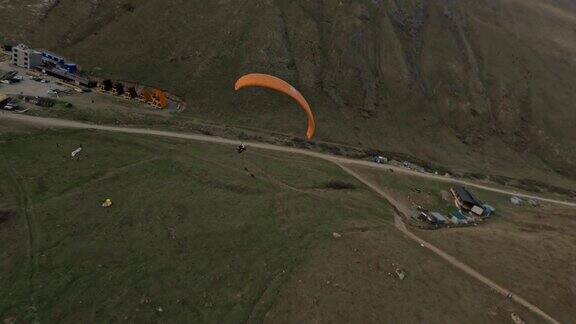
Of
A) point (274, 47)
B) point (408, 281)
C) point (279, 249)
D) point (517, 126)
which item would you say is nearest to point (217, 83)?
point (274, 47)

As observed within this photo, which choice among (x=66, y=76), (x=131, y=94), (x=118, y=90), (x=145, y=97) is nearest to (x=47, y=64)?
(x=66, y=76)

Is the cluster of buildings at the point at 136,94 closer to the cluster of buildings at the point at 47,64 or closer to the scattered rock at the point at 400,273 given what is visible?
the cluster of buildings at the point at 47,64

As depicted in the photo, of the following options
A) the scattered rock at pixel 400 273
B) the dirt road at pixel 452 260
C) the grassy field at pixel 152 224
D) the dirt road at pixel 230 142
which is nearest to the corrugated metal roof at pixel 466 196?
the dirt road at pixel 230 142

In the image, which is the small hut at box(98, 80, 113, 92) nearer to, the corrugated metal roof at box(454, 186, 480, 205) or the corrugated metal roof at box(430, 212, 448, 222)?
the corrugated metal roof at box(430, 212, 448, 222)

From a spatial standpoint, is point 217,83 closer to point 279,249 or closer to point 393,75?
point 393,75

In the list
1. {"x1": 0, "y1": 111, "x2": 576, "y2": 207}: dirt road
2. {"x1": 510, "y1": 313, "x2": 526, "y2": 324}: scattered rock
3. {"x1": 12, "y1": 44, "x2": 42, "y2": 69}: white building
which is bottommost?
{"x1": 510, "y1": 313, "x2": 526, "y2": 324}: scattered rock

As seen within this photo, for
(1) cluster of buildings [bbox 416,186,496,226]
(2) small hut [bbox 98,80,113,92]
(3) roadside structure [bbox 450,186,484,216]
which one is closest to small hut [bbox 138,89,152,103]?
(2) small hut [bbox 98,80,113,92]
